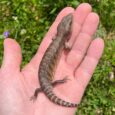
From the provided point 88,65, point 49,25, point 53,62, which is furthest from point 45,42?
point 49,25

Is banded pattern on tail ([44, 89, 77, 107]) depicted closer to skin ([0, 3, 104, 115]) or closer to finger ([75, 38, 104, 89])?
skin ([0, 3, 104, 115])

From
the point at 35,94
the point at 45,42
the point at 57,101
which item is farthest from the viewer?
the point at 45,42

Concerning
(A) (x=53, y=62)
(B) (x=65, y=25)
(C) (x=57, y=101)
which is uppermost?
(B) (x=65, y=25)

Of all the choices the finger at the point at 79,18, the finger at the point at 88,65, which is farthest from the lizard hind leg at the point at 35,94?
the finger at the point at 79,18

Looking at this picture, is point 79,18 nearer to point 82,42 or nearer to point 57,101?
point 82,42

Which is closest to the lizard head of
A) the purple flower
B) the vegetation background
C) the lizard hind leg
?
the vegetation background

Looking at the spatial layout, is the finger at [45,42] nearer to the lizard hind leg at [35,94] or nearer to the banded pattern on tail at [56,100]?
the lizard hind leg at [35,94]

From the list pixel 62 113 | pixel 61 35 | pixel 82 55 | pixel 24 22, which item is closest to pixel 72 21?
pixel 61 35

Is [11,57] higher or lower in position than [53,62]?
higher
